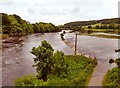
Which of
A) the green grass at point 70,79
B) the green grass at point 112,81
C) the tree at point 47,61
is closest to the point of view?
the green grass at point 70,79

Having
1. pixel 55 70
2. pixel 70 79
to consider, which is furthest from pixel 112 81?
pixel 55 70

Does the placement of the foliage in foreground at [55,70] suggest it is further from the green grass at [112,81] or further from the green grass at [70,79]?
the green grass at [112,81]

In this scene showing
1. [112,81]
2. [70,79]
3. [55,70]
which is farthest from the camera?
[55,70]

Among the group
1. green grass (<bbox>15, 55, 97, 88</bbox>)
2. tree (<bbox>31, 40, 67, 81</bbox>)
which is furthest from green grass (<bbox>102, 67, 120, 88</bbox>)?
tree (<bbox>31, 40, 67, 81</bbox>)

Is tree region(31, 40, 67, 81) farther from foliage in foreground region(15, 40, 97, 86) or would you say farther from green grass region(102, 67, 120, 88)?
green grass region(102, 67, 120, 88)

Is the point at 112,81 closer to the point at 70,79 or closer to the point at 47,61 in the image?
the point at 70,79

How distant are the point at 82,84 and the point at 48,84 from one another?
17.7 feet

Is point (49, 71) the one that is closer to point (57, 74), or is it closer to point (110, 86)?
point (57, 74)

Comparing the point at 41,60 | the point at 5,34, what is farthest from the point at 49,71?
the point at 5,34

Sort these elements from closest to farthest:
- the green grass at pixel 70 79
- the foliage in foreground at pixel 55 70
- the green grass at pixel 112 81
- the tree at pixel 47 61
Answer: the green grass at pixel 70 79 → the green grass at pixel 112 81 → the foliage in foreground at pixel 55 70 → the tree at pixel 47 61

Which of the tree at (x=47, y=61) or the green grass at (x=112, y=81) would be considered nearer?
the green grass at (x=112, y=81)

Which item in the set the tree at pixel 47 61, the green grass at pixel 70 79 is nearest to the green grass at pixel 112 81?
the green grass at pixel 70 79

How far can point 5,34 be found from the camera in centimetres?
11788

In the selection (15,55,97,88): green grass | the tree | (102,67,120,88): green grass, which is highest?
the tree
